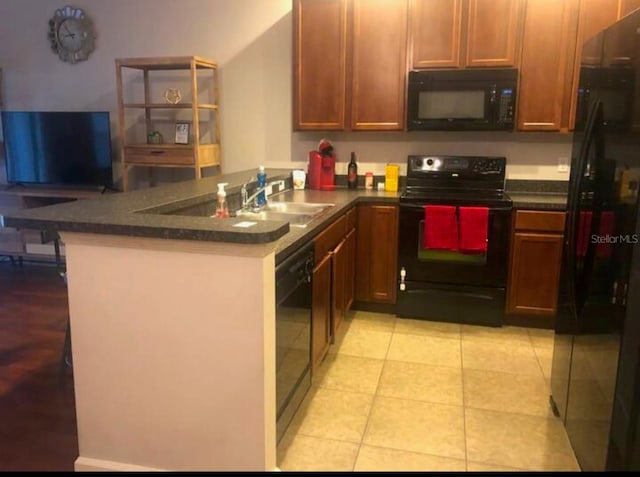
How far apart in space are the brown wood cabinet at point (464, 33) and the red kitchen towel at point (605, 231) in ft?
6.34

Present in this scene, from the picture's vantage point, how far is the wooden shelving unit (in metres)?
4.09

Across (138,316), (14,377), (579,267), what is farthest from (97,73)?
(579,267)

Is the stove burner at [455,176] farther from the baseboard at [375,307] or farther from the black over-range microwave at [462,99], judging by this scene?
the baseboard at [375,307]

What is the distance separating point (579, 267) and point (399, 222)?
1.62 meters

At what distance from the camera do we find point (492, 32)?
11.4ft

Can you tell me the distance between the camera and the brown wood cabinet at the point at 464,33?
344 cm

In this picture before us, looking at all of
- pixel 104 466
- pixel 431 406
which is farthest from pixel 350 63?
pixel 104 466

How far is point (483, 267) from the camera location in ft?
11.6

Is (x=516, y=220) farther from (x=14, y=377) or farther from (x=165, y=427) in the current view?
(x=14, y=377)

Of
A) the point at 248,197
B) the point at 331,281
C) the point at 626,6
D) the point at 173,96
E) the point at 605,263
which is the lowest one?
the point at 331,281

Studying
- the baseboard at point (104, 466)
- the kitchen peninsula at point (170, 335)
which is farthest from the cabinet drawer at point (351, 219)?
the baseboard at point (104, 466)

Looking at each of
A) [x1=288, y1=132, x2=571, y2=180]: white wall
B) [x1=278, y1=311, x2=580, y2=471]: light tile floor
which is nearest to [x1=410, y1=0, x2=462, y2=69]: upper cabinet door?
[x1=288, y1=132, x2=571, y2=180]: white wall

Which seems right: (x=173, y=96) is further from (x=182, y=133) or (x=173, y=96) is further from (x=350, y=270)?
(x=350, y=270)

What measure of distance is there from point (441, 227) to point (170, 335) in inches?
84.9
